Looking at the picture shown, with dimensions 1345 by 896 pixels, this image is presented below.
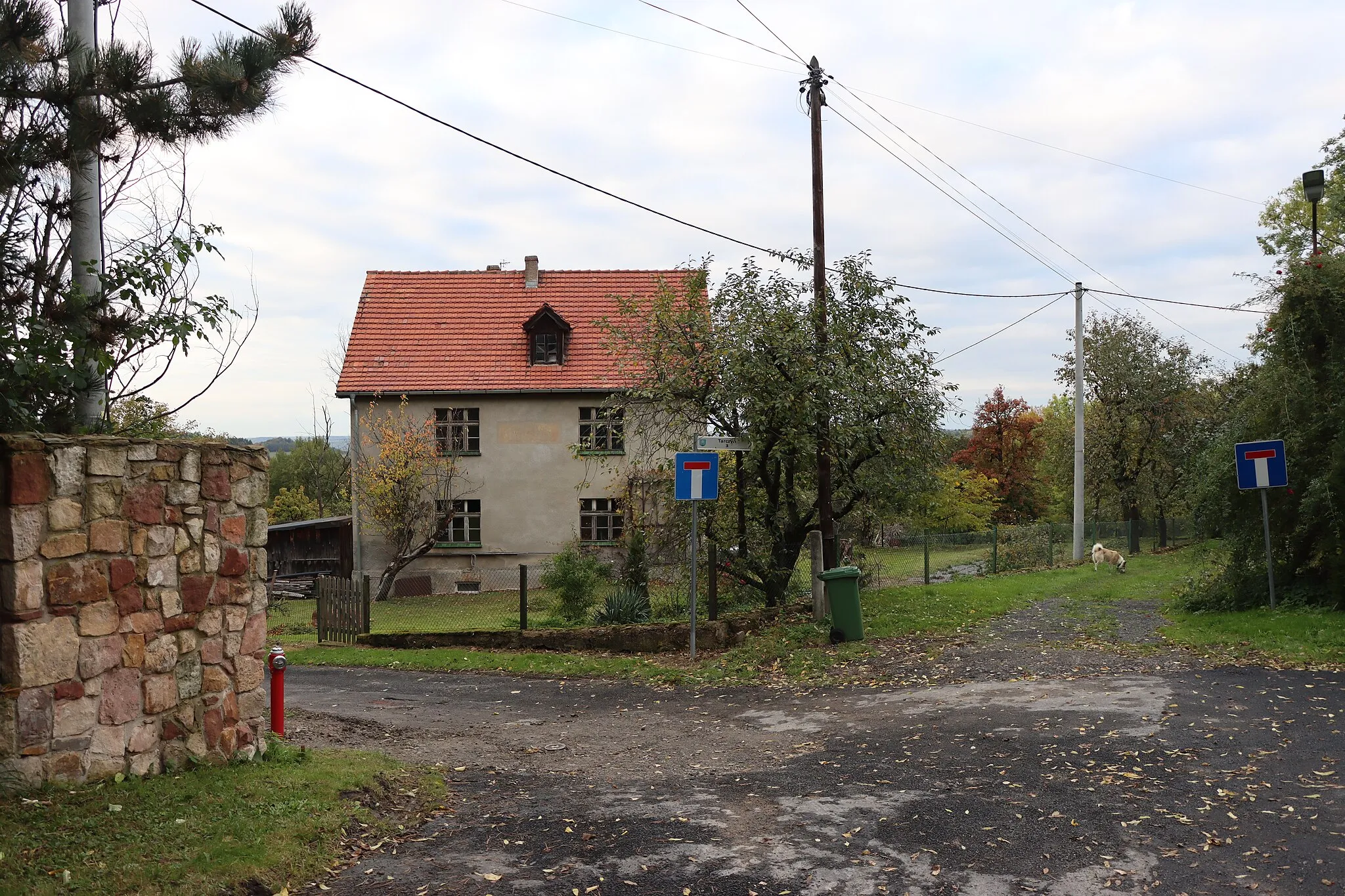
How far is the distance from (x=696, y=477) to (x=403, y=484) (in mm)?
16996

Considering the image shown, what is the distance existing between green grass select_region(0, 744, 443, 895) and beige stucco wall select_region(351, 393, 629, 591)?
23.8 metres

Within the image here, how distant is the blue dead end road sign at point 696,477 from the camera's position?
47.0 feet

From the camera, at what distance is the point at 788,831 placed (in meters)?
6.59

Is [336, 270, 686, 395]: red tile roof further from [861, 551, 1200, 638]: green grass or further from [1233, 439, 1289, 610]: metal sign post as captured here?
[1233, 439, 1289, 610]: metal sign post

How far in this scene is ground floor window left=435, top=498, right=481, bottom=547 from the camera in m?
31.1

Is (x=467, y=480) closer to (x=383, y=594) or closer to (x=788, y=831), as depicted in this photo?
(x=383, y=594)

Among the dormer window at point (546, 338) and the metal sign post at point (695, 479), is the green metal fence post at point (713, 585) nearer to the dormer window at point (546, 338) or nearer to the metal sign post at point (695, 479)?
the metal sign post at point (695, 479)

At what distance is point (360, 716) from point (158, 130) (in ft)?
22.2

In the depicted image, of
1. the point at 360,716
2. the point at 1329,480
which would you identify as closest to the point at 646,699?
the point at 360,716

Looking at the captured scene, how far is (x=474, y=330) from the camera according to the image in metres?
32.7

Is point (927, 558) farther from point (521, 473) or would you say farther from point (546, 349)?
point (546, 349)

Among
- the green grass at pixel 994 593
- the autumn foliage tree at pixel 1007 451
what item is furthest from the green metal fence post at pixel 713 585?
the autumn foliage tree at pixel 1007 451

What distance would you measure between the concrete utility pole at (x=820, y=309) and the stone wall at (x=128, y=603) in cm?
942

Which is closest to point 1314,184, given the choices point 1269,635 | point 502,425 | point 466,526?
point 1269,635
